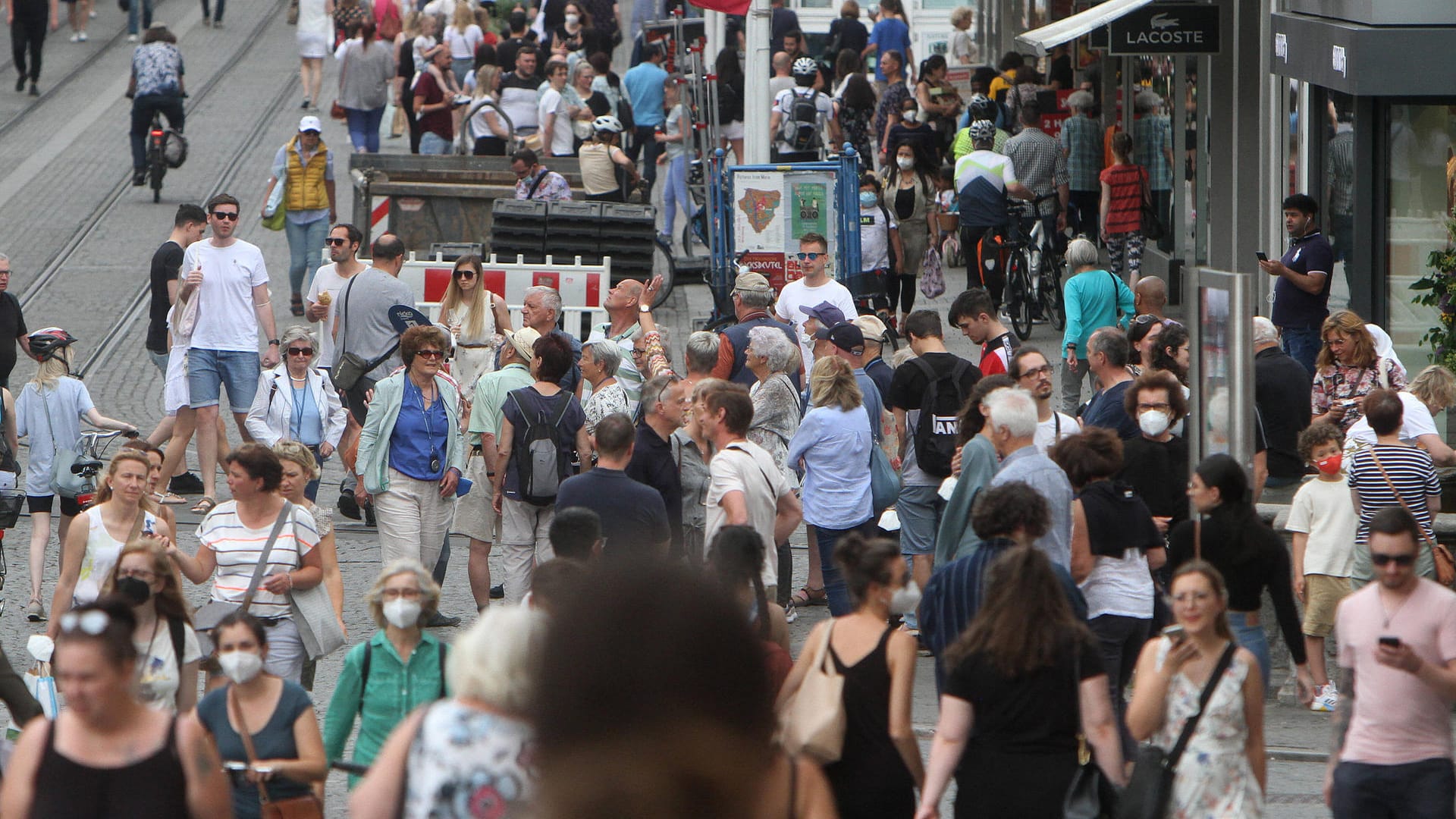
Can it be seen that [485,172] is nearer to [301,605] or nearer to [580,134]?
[580,134]

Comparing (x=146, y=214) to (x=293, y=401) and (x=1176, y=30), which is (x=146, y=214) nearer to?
(x=1176, y=30)

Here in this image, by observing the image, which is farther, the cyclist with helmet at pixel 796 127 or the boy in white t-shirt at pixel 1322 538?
the cyclist with helmet at pixel 796 127

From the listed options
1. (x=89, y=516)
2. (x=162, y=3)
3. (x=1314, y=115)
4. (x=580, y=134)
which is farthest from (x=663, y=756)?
(x=162, y=3)

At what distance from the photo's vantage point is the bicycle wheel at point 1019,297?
649 inches

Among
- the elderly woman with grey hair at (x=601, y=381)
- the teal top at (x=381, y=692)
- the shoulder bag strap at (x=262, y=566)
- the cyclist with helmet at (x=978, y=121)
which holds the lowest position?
the teal top at (x=381, y=692)

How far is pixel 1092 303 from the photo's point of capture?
12.4 metres

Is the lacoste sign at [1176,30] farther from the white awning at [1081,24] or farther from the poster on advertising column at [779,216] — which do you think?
the poster on advertising column at [779,216]

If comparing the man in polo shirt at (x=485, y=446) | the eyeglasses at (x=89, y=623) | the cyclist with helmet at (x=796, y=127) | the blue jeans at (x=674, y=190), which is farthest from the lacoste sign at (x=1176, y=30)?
the eyeglasses at (x=89, y=623)

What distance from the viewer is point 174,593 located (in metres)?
6.26

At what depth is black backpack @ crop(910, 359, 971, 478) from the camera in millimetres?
9008

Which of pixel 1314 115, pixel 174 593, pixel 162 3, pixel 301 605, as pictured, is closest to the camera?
pixel 174 593

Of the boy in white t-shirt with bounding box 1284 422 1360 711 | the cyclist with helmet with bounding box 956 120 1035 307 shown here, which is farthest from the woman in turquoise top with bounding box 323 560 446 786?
the cyclist with helmet with bounding box 956 120 1035 307

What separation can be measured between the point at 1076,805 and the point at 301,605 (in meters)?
3.10

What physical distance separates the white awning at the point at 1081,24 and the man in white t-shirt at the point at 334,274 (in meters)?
5.65
